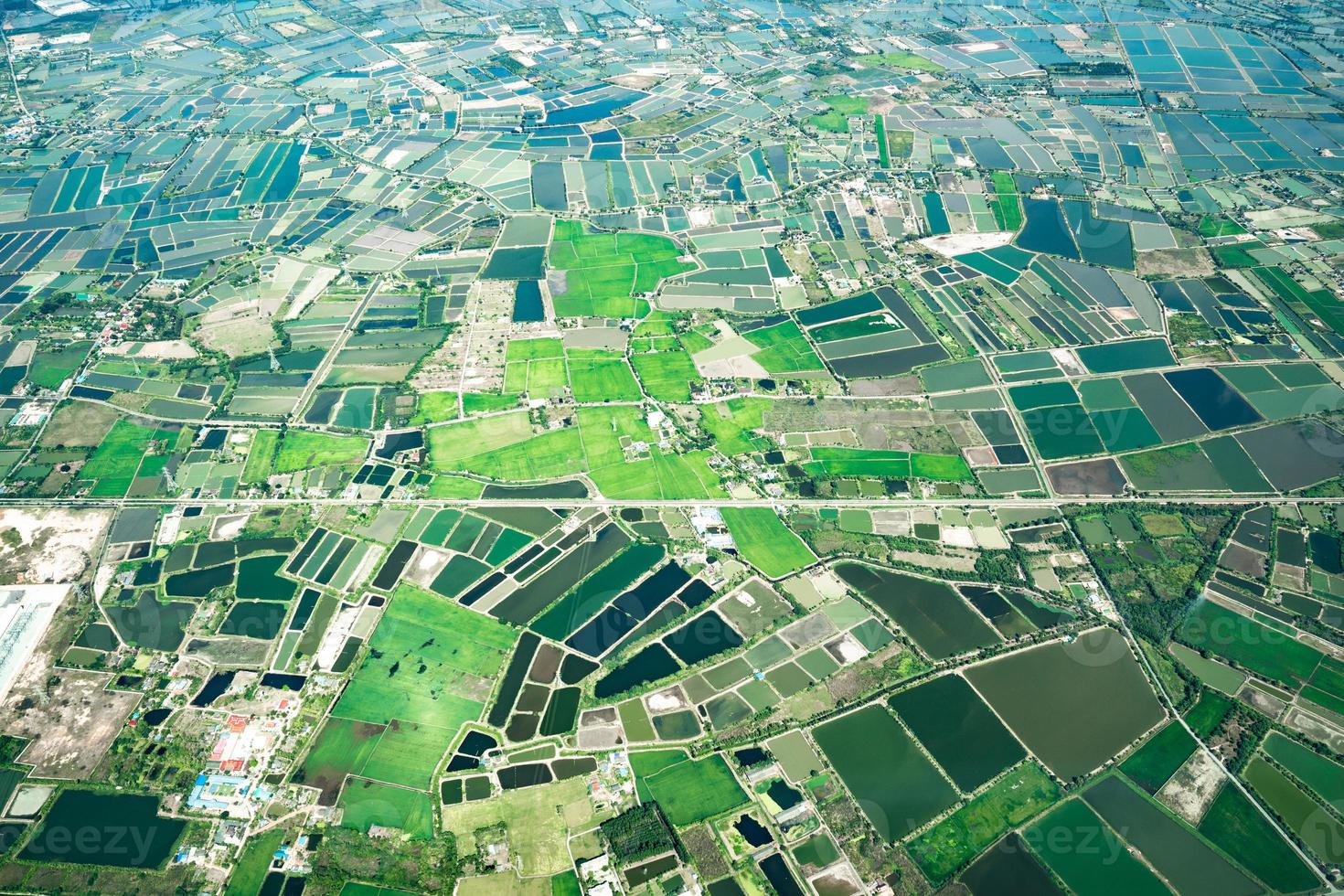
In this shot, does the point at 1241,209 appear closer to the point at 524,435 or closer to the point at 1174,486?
the point at 1174,486

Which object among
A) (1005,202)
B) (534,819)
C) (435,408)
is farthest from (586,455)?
(1005,202)

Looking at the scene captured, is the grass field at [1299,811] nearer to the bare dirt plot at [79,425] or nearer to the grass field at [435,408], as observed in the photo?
the grass field at [435,408]

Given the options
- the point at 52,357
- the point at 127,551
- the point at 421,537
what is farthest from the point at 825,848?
the point at 52,357

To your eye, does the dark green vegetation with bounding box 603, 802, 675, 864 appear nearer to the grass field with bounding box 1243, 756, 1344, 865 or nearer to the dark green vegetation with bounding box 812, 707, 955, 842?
the dark green vegetation with bounding box 812, 707, 955, 842

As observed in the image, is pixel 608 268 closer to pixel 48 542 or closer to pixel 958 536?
pixel 958 536

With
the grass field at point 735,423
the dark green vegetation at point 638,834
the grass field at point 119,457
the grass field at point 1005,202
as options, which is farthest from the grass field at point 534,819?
the grass field at point 1005,202
